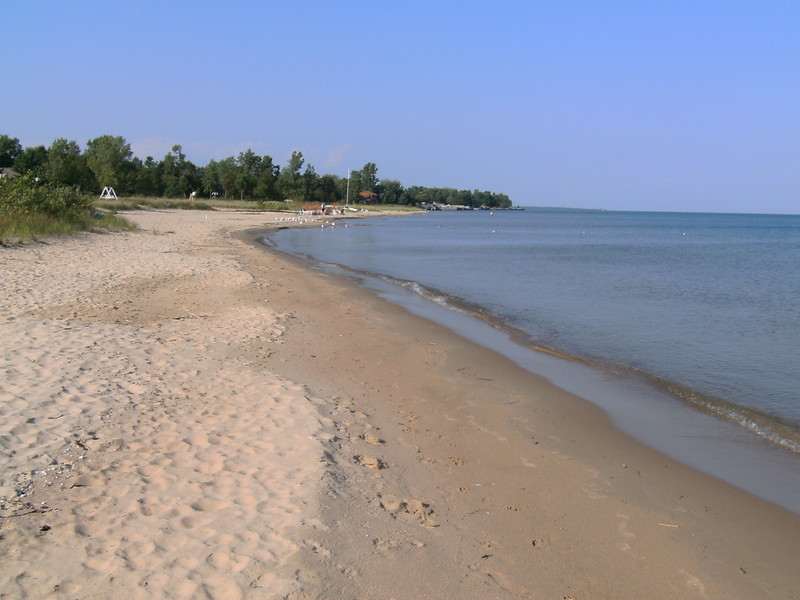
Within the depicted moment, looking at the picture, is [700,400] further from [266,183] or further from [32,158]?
[266,183]

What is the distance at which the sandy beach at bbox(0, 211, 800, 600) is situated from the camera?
391cm

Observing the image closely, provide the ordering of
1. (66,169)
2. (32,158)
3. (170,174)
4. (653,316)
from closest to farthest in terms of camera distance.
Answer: (653,316) < (66,169) < (32,158) < (170,174)

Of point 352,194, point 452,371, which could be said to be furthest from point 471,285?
point 352,194

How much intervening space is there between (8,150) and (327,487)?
275 feet

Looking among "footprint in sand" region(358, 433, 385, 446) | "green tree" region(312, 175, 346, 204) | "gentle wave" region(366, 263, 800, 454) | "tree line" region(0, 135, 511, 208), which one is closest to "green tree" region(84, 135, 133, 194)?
"tree line" region(0, 135, 511, 208)

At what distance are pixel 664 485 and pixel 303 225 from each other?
5756cm

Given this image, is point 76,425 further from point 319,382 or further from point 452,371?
point 452,371

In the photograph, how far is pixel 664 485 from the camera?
596 cm

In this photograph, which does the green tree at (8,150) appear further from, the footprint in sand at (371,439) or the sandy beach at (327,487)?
the footprint in sand at (371,439)

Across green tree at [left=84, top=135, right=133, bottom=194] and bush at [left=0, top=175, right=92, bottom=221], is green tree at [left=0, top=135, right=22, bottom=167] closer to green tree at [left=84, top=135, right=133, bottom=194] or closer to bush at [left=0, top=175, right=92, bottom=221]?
green tree at [left=84, top=135, right=133, bottom=194]

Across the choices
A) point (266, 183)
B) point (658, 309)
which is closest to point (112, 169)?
point (266, 183)

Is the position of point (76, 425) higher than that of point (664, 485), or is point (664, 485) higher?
point (76, 425)

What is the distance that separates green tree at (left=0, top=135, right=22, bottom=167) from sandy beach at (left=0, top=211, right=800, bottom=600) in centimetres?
7148

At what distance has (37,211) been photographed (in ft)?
78.1
